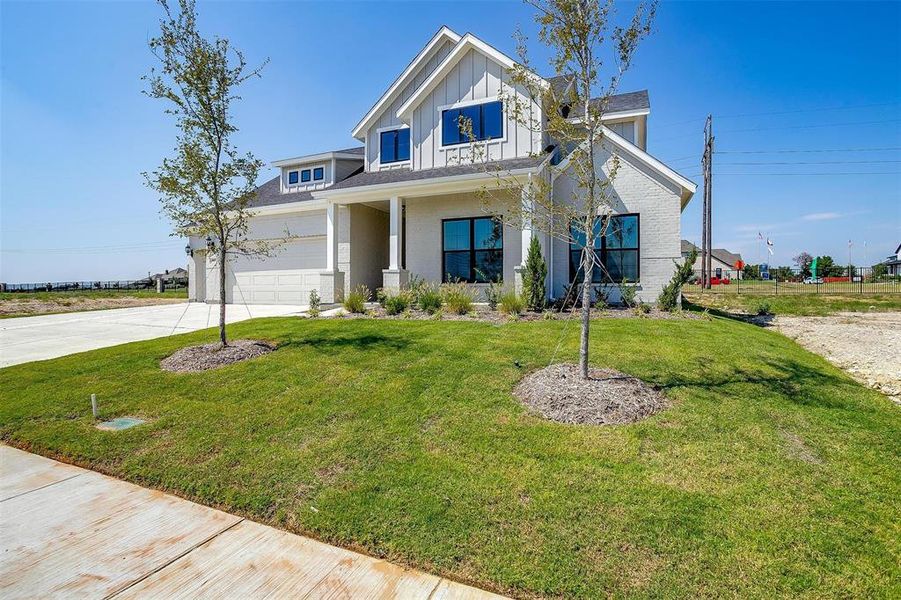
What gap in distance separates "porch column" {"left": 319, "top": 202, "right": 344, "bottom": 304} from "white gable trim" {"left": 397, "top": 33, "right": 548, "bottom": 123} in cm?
430

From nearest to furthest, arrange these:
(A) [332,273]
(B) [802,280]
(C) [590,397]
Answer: (C) [590,397] < (A) [332,273] < (B) [802,280]

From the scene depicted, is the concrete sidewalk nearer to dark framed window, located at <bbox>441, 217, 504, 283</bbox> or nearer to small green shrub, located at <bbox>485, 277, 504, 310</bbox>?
small green shrub, located at <bbox>485, 277, 504, 310</bbox>

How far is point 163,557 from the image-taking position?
2.80 m

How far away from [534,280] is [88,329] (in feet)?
40.4

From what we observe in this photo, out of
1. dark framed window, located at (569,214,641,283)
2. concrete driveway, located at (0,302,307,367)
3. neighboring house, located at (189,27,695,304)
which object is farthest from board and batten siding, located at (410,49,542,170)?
concrete driveway, located at (0,302,307,367)

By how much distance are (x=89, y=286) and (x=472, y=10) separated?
40.9 m

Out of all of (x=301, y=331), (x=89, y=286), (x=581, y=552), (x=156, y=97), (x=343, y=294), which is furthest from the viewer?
(x=89, y=286)

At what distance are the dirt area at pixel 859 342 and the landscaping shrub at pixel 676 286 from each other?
102 inches

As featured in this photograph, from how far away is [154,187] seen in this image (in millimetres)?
7188

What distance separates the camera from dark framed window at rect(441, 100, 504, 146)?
1380 centimetres

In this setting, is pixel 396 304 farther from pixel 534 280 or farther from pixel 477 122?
pixel 477 122

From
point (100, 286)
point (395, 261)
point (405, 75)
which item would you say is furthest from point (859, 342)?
point (100, 286)

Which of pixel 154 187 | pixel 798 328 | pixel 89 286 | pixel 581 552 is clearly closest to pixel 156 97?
pixel 154 187

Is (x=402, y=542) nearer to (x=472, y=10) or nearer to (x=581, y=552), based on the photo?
(x=581, y=552)
